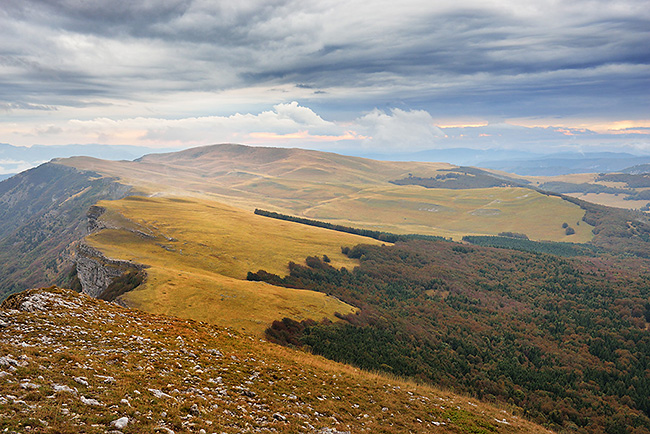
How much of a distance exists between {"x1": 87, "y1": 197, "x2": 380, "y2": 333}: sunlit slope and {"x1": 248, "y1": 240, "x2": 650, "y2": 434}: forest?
22.4ft

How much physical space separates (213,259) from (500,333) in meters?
106

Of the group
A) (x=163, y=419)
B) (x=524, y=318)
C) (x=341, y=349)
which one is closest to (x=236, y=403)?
(x=163, y=419)

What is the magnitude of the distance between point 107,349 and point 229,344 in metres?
13.6

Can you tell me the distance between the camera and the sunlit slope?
60.8 metres

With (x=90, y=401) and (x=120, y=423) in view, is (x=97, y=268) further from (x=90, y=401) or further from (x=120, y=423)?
(x=120, y=423)

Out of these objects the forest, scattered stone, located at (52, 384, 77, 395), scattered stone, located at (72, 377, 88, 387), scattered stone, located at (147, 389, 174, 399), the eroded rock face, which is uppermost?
scattered stone, located at (52, 384, 77, 395)

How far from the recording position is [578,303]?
157 m

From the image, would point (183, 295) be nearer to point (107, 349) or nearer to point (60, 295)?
point (60, 295)

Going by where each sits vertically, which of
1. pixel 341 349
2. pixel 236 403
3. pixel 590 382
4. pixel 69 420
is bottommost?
pixel 590 382

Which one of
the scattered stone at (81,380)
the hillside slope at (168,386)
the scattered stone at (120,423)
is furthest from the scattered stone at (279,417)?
the scattered stone at (81,380)

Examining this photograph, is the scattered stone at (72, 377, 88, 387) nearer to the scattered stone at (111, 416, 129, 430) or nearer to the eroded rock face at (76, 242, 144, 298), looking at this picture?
the scattered stone at (111, 416, 129, 430)

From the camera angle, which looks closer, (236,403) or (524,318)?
(236,403)

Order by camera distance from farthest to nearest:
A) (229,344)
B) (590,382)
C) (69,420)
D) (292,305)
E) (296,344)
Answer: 1. (590,382)
2. (292,305)
3. (296,344)
4. (229,344)
5. (69,420)

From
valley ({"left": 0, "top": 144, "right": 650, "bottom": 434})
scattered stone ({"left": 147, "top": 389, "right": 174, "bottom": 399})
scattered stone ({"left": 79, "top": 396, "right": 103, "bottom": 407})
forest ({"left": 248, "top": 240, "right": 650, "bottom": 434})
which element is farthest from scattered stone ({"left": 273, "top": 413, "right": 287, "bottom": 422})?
forest ({"left": 248, "top": 240, "right": 650, "bottom": 434})
